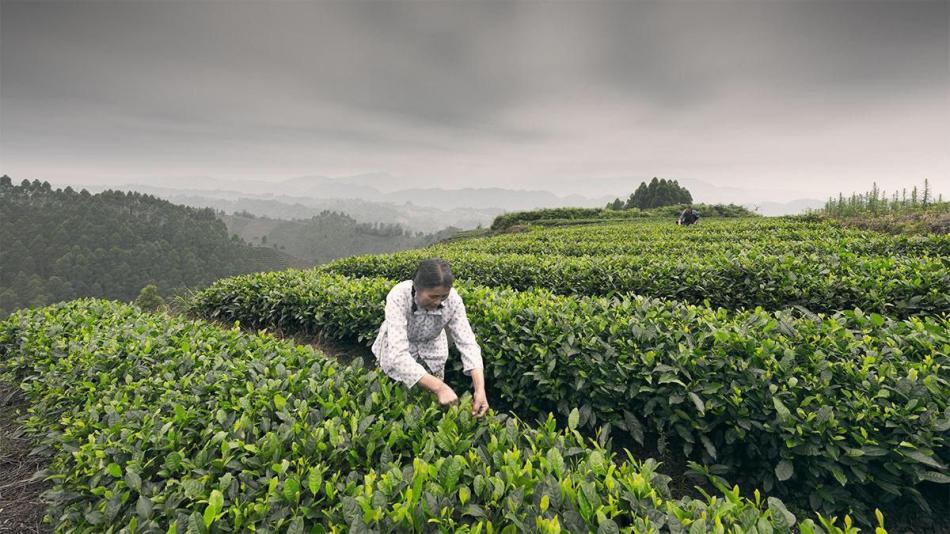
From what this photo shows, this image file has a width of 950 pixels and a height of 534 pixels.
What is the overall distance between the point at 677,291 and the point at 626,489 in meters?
5.35

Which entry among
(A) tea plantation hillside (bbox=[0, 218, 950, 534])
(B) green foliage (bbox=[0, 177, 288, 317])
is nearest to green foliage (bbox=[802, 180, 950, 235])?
(A) tea plantation hillside (bbox=[0, 218, 950, 534])

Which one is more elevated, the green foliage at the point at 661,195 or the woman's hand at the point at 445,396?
the green foliage at the point at 661,195

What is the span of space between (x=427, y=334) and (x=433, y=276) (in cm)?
76

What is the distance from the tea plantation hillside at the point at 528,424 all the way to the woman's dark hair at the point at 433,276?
0.83m

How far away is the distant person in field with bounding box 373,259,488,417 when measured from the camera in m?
2.92

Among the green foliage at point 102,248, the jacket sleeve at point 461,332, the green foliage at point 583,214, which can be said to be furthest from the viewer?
the green foliage at point 102,248

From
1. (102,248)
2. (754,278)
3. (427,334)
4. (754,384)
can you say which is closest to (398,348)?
(427,334)

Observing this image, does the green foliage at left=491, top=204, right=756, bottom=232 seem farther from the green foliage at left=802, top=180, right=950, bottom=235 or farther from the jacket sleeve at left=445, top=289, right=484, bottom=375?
the jacket sleeve at left=445, top=289, right=484, bottom=375

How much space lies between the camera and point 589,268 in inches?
310

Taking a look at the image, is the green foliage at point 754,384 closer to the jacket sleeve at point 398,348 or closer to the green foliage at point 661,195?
the jacket sleeve at point 398,348

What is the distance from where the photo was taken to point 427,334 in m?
3.46

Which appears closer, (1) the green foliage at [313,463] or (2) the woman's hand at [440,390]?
(1) the green foliage at [313,463]

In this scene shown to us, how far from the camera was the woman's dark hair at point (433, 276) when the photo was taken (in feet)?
9.49

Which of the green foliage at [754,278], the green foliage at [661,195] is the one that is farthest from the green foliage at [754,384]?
the green foliage at [661,195]
